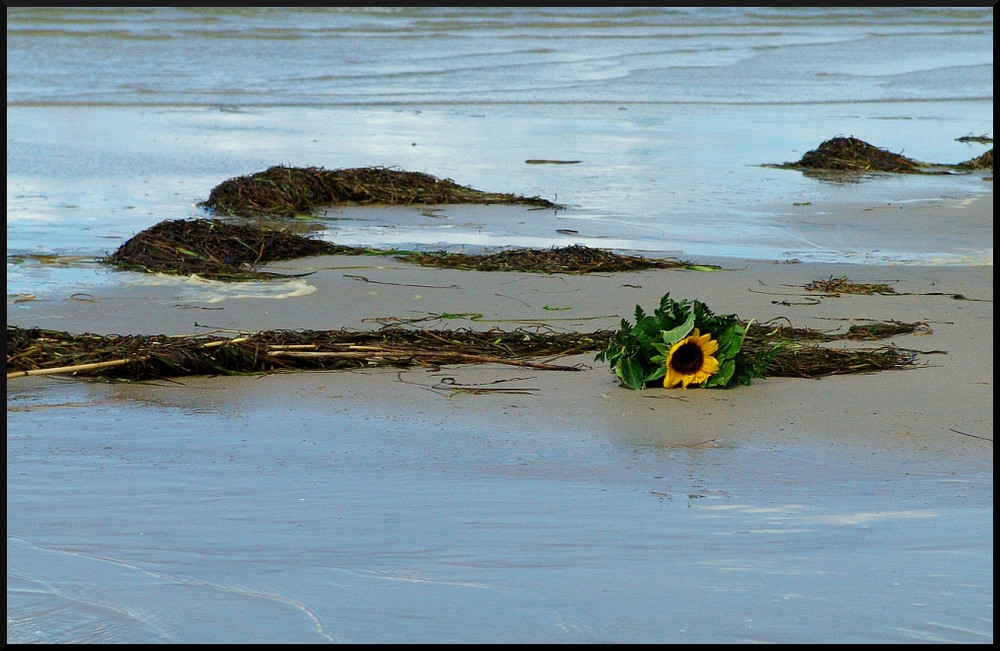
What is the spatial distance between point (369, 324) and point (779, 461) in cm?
255

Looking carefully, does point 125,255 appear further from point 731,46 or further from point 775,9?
point 775,9

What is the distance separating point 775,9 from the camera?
38438mm

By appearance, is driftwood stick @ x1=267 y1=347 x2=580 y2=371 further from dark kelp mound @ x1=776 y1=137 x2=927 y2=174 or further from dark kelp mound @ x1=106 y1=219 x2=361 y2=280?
dark kelp mound @ x1=776 y1=137 x2=927 y2=174

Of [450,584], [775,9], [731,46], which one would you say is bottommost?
[450,584]

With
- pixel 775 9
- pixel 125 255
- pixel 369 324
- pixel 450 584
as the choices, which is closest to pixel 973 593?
pixel 450 584

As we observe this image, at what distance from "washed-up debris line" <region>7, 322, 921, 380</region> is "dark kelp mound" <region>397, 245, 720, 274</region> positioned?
1.70m

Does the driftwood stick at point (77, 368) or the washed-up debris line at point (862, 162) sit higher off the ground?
the washed-up debris line at point (862, 162)

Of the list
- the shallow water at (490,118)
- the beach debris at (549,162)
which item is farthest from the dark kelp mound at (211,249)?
the beach debris at (549,162)

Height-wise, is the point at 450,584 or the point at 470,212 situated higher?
the point at 470,212

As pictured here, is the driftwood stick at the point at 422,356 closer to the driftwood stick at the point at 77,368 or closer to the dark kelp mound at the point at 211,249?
the driftwood stick at the point at 77,368

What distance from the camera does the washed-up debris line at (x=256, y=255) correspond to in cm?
691

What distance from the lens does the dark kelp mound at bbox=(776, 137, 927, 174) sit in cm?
1196

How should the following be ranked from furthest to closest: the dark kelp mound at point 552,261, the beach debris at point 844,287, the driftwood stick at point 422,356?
the dark kelp mound at point 552,261, the beach debris at point 844,287, the driftwood stick at point 422,356

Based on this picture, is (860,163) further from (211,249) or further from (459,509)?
(459,509)
